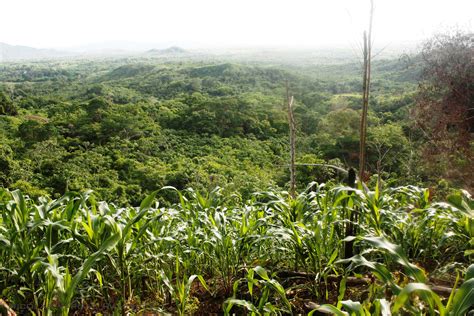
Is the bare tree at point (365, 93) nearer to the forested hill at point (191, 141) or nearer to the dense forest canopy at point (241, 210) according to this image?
the dense forest canopy at point (241, 210)

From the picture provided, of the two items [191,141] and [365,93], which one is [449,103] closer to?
[365,93]

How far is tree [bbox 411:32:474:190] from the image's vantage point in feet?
29.2

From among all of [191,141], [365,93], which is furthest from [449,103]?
[191,141]

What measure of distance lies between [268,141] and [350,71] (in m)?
28.1

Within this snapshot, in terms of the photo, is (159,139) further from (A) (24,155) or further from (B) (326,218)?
(B) (326,218)

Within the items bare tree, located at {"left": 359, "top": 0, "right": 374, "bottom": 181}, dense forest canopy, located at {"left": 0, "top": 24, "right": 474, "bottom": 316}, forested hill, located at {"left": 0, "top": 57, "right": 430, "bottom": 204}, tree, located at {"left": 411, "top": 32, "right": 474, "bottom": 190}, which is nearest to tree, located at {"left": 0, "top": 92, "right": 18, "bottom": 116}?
forested hill, located at {"left": 0, "top": 57, "right": 430, "bottom": 204}

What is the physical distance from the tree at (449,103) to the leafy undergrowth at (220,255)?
7.90 m

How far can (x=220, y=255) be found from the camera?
1.61 meters

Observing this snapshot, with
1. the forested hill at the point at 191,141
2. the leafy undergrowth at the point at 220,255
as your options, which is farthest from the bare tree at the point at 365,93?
the forested hill at the point at 191,141

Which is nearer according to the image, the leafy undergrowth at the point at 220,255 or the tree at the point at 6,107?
the leafy undergrowth at the point at 220,255

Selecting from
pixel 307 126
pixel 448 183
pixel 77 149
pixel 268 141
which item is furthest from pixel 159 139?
A: pixel 448 183

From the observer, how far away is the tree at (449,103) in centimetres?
891

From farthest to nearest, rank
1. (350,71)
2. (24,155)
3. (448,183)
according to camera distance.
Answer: (350,71) → (24,155) → (448,183)

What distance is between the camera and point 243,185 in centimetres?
1764
